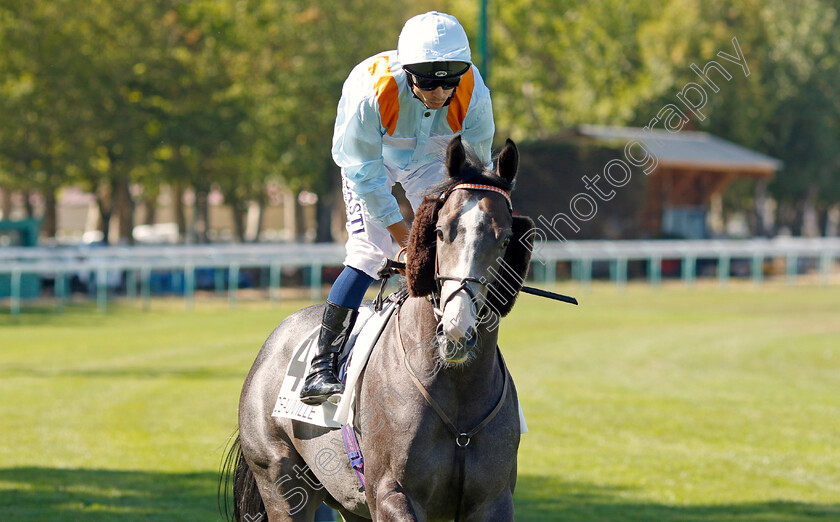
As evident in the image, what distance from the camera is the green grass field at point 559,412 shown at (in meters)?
7.91

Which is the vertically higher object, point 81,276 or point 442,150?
point 442,150

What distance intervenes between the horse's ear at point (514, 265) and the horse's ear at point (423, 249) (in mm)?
231

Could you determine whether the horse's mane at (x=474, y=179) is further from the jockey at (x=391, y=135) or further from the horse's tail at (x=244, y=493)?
the horse's tail at (x=244, y=493)

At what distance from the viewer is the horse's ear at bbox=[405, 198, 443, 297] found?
150 inches

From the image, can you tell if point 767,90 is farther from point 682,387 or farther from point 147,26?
point 682,387

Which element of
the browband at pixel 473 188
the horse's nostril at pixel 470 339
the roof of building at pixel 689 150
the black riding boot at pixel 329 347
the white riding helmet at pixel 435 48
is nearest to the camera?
the horse's nostril at pixel 470 339

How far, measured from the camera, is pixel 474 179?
3830 mm

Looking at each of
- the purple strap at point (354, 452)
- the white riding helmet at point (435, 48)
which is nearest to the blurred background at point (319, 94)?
the white riding helmet at point (435, 48)

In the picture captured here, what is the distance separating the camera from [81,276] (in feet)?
88.4

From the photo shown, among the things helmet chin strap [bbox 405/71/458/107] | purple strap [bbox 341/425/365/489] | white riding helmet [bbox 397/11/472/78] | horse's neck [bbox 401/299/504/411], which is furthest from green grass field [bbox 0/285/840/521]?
white riding helmet [bbox 397/11/472/78]

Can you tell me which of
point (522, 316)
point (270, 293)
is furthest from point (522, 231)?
point (270, 293)

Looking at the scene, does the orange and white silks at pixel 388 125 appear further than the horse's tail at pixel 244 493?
No

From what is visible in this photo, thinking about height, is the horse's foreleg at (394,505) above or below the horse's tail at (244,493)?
above

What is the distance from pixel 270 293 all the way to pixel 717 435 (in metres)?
16.7
